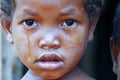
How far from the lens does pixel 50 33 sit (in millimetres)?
1076

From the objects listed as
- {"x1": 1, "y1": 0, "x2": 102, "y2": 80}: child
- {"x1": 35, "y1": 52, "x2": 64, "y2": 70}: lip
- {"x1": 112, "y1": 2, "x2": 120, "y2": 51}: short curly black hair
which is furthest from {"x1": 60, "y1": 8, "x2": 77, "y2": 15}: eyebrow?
{"x1": 112, "y1": 2, "x2": 120, "y2": 51}: short curly black hair

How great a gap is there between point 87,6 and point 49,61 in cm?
18

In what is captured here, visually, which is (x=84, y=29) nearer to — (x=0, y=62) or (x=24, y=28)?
(x=24, y=28)

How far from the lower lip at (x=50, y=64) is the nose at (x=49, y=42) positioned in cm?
Result: 4

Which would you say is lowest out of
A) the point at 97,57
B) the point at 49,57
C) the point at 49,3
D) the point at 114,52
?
the point at 97,57

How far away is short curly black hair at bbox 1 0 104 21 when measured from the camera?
3.75ft

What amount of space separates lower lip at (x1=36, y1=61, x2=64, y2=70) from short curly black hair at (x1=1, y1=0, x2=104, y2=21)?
17 cm

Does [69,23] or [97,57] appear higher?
[69,23]

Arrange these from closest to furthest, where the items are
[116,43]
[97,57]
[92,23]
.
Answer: [92,23]
[116,43]
[97,57]

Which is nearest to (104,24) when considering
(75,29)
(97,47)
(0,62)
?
(97,47)

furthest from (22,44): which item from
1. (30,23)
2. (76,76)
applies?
(76,76)

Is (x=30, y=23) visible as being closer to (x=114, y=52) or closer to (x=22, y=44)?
(x=22, y=44)

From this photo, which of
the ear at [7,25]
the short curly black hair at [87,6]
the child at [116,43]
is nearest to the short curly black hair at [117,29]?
the child at [116,43]

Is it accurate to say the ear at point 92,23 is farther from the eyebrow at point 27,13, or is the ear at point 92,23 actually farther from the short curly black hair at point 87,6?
the eyebrow at point 27,13
